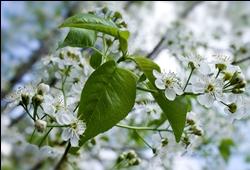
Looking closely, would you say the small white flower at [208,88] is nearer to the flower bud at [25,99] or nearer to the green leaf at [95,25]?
the green leaf at [95,25]

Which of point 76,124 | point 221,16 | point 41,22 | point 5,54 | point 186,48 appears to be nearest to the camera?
point 76,124

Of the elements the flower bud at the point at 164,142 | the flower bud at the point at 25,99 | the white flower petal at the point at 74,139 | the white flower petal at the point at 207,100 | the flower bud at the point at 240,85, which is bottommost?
the flower bud at the point at 164,142

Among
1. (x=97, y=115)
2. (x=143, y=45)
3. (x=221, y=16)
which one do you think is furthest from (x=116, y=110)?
(x=221, y=16)

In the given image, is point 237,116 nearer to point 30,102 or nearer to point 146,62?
point 146,62

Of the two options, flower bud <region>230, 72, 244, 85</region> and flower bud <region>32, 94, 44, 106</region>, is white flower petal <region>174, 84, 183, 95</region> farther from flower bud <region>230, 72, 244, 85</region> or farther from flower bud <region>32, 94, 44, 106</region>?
flower bud <region>32, 94, 44, 106</region>

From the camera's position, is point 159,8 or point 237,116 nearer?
point 237,116

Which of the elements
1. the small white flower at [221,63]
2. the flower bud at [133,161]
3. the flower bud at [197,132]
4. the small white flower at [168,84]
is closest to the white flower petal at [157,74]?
the small white flower at [168,84]

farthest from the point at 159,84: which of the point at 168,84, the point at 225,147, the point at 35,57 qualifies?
the point at 35,57
